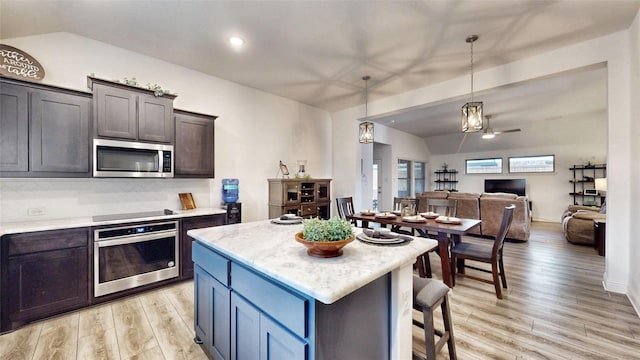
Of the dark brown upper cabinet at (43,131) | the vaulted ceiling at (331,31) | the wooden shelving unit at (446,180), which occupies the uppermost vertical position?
the vaulted ceiling at (331,31)

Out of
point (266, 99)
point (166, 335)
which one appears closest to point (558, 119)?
point (266, 99)

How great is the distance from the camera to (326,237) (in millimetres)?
1282

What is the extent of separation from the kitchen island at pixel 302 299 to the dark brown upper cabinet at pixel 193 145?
Result: 75.1 inches

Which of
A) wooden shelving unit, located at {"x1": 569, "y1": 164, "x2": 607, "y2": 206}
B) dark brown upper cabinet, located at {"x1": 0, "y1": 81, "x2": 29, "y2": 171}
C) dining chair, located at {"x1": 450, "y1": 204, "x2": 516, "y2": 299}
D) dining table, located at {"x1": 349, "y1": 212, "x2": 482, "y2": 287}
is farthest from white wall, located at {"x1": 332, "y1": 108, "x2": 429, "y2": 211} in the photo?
wooden shelving unit, located at {"x1": 569, "y1": 164, "x2": 607, "y2": 206}

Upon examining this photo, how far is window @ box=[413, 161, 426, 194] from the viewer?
9342mm

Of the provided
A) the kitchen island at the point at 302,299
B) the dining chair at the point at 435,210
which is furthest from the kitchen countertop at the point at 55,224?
the dining chair at the point at 435,210

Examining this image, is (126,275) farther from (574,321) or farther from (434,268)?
(574,321)

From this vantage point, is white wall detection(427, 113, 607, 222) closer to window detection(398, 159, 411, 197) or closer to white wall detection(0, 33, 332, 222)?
window detection(398, 159, 411, 197)

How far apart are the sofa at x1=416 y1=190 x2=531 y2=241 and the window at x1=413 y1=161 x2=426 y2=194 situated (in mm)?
3774

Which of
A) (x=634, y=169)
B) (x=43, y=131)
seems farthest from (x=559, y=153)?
(x=43, y=131)

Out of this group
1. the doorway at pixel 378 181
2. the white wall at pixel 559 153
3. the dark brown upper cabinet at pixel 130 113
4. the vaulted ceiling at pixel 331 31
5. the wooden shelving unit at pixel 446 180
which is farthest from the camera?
the wooden shelving unit at pixel 446 180

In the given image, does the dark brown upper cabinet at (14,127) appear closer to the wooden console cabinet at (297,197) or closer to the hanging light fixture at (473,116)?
the wooden console cabinet at (297,197)

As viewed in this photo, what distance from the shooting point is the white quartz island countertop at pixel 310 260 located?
1.01 metres

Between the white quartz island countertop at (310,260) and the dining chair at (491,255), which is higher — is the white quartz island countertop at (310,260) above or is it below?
above
